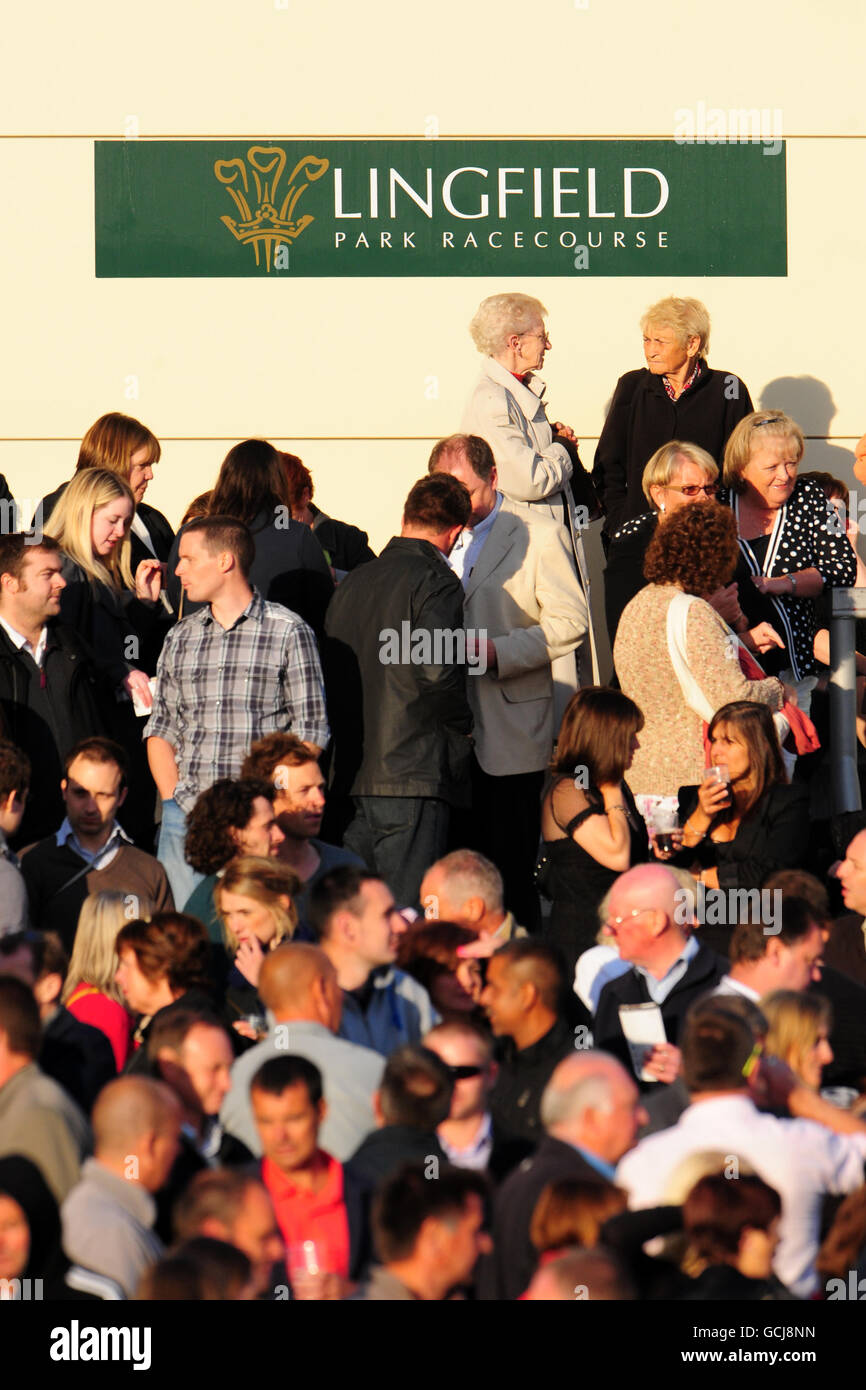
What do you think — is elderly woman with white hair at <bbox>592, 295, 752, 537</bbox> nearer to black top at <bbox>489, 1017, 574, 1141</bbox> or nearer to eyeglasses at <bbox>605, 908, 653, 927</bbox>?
eyeglasses at <bbox>605, 908, 653, 927</bbox>

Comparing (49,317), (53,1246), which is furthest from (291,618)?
(49,317)

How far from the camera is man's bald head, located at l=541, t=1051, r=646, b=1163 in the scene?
444 centimetres

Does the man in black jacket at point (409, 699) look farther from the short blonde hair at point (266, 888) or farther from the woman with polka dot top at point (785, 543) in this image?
the woman with polka dot top at point (785, 543)

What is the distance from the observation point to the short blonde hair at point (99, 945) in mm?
5586

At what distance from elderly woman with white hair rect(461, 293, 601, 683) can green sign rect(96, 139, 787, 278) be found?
1.50 m

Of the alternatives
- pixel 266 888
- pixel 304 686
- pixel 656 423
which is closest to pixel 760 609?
pixel 656 423

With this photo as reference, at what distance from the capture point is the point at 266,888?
561cm

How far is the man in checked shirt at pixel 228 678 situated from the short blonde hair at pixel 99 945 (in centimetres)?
81

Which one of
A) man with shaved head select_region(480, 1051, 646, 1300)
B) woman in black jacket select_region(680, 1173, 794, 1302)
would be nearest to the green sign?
man with shaved head select_region(480, 1051, 646, 1300)

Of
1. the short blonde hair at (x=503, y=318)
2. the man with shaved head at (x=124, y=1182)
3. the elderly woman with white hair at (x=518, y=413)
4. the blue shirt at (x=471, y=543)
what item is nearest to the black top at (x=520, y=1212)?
the man with shaved head at (x=124, y=1182)

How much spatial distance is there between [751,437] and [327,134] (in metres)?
2.93

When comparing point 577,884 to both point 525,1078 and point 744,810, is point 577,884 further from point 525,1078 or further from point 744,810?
point 525,1078

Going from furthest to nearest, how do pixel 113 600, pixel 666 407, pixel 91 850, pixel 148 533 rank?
pixel 666 407
pixel 148 533
pixel 113 600
pixel 91 850

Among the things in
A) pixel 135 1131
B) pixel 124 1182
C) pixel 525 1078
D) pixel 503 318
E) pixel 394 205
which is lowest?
pixel 124 1182
